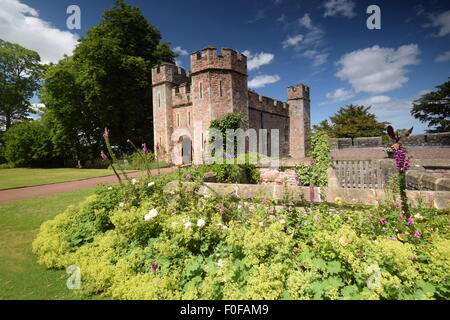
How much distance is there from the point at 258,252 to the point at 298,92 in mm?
25461

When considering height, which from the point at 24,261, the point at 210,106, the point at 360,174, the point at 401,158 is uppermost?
the point at 210,106

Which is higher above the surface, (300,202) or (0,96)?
(0,96)

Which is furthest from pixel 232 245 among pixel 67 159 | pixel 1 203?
pixel 67 159

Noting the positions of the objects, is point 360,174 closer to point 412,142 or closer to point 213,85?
point 412,142

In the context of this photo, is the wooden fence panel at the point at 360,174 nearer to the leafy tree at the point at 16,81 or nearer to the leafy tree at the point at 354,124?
the leafy tree at the point at 354,124

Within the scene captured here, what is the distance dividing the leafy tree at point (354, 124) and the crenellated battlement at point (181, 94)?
18482 millimetres

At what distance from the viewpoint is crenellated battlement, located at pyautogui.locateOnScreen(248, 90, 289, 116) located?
19.7m

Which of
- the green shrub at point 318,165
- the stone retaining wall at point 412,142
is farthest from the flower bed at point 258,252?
the stone retaining wall at point 412,142

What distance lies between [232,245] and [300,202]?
4.56ft

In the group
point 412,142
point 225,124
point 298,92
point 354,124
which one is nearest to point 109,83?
point 225,124

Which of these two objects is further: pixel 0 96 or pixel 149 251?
pixel 0 96

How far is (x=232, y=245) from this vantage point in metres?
2.73

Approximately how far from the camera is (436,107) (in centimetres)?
2894
